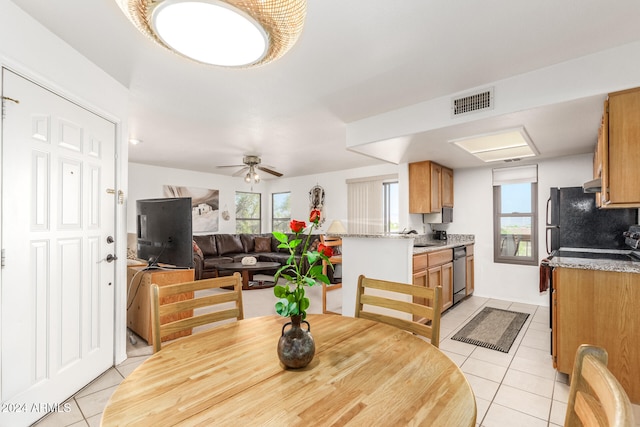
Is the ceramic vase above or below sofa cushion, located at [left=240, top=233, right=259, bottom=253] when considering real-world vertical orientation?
above

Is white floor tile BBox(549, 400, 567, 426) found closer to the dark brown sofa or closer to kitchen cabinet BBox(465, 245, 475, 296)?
kitchen cabinet BBox(465, 245, 475, 296)

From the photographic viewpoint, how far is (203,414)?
0.78m

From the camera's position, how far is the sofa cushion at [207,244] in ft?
20.1

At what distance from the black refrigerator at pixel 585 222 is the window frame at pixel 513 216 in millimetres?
535

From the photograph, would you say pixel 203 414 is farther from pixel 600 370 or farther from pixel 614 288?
pixel 614 288

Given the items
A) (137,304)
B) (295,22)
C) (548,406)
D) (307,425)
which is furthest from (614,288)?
(137,304)

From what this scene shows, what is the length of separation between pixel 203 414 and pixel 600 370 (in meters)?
0.92

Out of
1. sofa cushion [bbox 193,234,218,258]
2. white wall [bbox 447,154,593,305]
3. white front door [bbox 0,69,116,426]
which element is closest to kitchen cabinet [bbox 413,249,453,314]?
white wall [bbox 447,154,593,305]

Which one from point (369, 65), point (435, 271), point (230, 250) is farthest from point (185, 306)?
point (230, 250)

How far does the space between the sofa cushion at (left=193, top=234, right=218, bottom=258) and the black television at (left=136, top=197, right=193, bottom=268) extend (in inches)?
120

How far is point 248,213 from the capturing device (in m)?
7.76

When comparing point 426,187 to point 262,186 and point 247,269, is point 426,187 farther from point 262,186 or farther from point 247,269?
point 262,186

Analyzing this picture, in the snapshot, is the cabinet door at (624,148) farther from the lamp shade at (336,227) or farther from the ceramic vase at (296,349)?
the lamp shade at (336,227)

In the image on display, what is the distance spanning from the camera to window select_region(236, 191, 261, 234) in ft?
24.7
